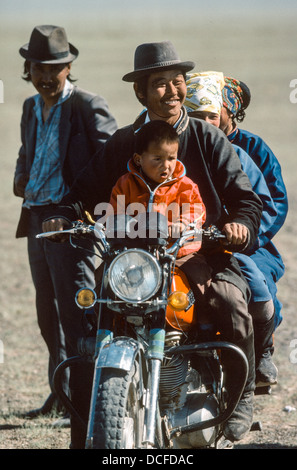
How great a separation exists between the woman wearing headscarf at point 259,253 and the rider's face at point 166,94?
0.61 meters

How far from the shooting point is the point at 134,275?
327 centimetres

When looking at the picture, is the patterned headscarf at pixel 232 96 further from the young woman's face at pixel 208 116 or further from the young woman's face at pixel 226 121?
the young woman's face at pixel 208 116

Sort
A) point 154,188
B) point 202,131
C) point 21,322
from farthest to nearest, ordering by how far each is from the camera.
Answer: point 21,322 → point 202,131 → point 154,188

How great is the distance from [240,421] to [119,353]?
43.9 inches

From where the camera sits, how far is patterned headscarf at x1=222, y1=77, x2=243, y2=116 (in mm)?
4945

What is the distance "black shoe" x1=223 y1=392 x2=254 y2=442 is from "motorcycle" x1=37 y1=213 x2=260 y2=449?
0.17m

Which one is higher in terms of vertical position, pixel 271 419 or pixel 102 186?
pixel 102 186

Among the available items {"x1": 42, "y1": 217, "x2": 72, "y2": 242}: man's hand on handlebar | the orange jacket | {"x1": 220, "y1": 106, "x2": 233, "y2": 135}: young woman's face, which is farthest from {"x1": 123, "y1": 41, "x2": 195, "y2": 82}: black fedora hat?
{"x1": 220, "y1": 106, "x2": 233, "y2": 135}: young woman's face

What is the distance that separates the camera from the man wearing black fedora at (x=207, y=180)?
12.1 feet

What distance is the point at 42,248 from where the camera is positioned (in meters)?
5.57

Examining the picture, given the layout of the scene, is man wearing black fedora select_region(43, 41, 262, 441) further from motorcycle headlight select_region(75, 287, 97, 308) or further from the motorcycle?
motorcycle headlight select_region(75, 287, 97, 308)

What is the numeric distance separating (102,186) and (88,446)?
1454 millimetres
